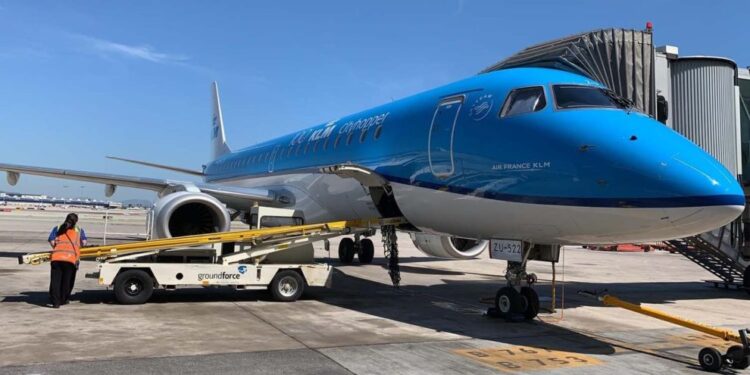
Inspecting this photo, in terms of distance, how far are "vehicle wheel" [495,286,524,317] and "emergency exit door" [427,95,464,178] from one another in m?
1.86

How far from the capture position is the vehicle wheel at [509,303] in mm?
8156

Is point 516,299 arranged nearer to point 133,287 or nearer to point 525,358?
point 525,358

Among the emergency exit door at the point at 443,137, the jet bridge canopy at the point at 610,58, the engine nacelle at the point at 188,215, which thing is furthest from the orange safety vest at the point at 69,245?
the jet bridge canopy at the point at 610,58

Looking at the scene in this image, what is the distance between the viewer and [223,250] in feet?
32.9

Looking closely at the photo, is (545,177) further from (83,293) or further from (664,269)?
(664,269)

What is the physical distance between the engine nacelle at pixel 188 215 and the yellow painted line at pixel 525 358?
21.6 ft

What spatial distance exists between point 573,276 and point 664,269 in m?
5.94

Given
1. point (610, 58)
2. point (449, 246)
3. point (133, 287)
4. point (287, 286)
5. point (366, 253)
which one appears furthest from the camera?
point (366, 253)

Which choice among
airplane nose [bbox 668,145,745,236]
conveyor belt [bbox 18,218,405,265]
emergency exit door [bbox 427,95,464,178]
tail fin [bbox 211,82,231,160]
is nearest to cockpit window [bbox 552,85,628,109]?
airplane nose [bbox 668,145,745,236]

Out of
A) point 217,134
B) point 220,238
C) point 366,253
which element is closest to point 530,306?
point 220,238

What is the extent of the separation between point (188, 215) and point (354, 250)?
6967 millimetres

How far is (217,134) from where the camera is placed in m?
28.1

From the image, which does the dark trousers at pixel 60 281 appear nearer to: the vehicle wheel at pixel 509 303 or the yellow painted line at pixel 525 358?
the yellow painted line at pixel 525 358

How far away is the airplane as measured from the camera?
6008 mm
